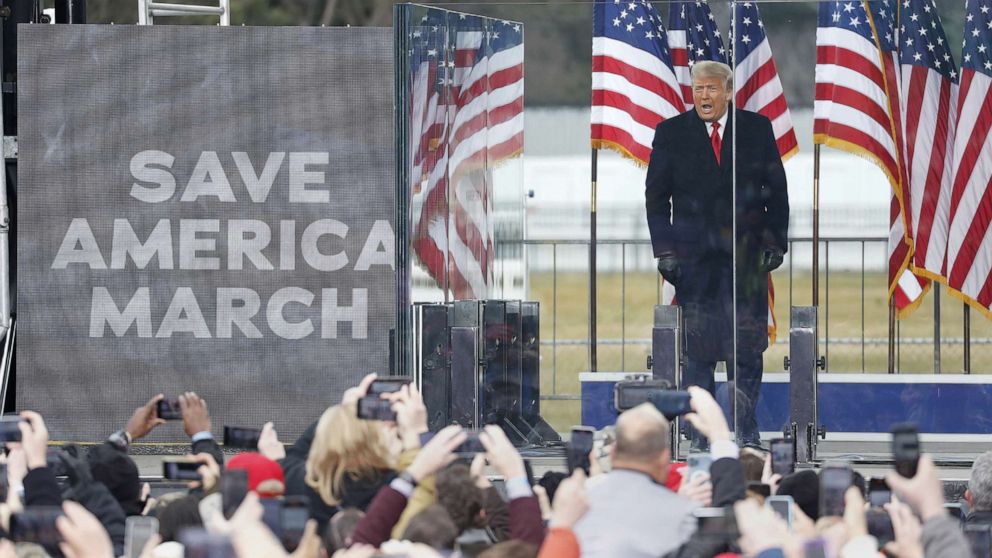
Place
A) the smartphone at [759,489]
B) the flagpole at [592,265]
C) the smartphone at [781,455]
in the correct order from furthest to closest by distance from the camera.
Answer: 1. the flagpole at [592,265]
2. the smartphone at [781,455]
3. the smartphone at [759,489]

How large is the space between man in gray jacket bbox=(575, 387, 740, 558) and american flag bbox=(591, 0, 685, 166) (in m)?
4.32

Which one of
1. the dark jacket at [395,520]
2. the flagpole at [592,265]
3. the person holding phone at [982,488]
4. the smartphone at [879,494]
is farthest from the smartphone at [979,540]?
the flagpole at [592,265]

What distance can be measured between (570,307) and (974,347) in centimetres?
202

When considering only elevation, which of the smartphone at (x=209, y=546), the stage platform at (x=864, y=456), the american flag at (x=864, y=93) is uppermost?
the american flag at (x=864, y=93)

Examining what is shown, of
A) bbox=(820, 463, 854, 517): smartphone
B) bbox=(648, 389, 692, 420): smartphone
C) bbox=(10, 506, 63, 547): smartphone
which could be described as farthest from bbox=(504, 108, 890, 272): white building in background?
bbox=(10, 506, 63, 547): smartphone

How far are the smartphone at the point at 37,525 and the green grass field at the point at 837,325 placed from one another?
16.3 feet

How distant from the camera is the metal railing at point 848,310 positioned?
865 cm

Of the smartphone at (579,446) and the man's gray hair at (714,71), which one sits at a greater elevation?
the man's gray hair at (714,71)

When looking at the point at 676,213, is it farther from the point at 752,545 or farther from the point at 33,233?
the point at 752,545

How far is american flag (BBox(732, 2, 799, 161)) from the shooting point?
859 centimetres

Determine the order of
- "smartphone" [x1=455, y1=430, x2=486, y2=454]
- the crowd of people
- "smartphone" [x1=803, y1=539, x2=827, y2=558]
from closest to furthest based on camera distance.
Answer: "smartphone" [x1=803, y1=539, x2=827, y2=558] < the crowd of people < "smartphone" [x1=455, y1=430, x2=486, y2=454]

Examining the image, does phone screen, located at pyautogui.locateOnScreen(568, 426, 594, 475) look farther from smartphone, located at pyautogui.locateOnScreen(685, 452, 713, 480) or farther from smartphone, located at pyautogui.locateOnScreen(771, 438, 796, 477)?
smartphone, located at pyautogui.locateOnScreen(771, 438, 796, 477)

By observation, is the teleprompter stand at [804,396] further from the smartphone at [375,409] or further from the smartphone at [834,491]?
the smartphone at [834,491]

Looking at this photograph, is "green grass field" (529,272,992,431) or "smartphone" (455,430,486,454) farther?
"green grass field" (529,272,992,431)
